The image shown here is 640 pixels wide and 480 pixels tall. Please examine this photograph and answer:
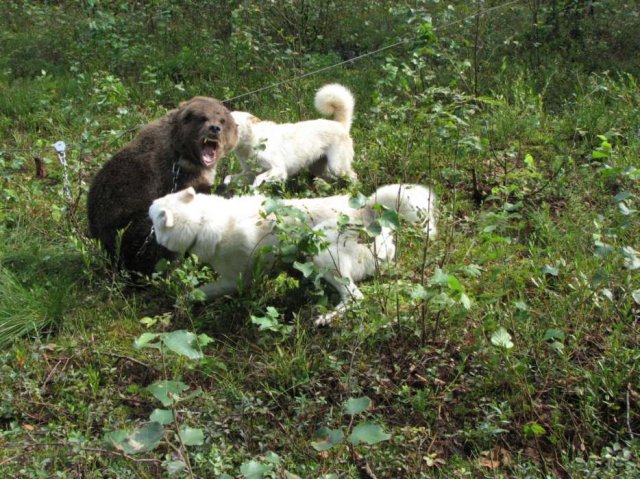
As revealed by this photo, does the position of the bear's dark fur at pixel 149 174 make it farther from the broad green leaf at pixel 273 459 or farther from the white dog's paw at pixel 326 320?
the broad green leaf at pixel 273 459

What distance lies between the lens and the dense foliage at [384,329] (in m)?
4.27

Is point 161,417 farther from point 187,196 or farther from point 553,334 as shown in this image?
point 187,196

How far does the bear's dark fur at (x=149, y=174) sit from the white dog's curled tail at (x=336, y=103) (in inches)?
41.4

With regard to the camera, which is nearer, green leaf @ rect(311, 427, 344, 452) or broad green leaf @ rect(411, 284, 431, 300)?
green leaf @ rect(311, 427, 344, 452)

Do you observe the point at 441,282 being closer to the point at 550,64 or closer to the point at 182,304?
the point at 182,304

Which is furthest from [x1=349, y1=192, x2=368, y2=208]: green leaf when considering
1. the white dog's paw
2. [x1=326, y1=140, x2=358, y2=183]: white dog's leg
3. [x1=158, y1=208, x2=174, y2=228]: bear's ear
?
[x1=326, y1=140, x2=358, y2=183]: white dog's leg

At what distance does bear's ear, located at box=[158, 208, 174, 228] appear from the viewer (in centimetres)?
534

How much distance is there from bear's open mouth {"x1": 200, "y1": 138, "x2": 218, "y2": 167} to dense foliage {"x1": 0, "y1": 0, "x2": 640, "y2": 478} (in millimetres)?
1057

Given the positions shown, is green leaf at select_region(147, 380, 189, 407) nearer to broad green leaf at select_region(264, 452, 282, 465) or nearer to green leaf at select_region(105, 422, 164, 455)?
green leaf at select_region(105, 422, 164, 455)

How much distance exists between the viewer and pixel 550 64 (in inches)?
354

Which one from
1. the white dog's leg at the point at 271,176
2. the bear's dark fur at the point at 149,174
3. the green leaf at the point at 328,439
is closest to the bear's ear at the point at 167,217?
the bear's dark fur at the point at 149,174

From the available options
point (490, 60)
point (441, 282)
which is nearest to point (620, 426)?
point (441, 282)

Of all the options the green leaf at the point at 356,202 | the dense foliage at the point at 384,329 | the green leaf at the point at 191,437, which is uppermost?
the green leaf at the point at 356,202

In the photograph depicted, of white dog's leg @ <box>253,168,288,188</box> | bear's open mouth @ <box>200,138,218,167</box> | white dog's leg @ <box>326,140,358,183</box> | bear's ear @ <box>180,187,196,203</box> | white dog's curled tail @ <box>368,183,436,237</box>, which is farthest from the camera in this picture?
white dog's leg @ <box>326,140,358,183</box>
